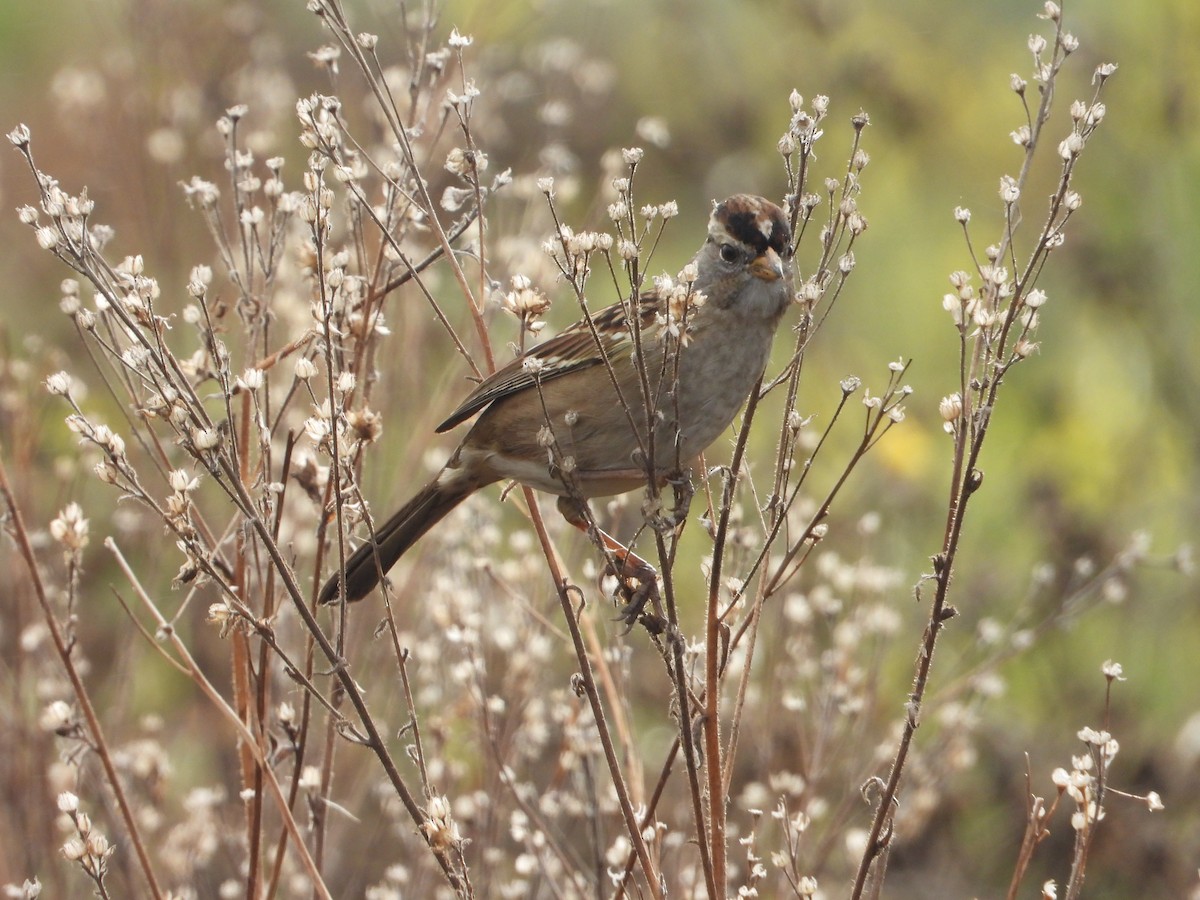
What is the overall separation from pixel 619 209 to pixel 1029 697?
430 cm

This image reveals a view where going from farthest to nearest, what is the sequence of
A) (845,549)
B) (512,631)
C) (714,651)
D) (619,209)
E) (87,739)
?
(845,549) → (512,631) → (87,739) → (714,651) → (619,209)

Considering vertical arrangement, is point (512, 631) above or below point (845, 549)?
below

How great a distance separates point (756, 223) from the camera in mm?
3182

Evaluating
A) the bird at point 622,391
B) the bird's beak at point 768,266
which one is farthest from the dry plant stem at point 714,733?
the bird's beak at point 768,266

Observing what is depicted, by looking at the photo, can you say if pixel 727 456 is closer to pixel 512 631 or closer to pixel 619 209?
pixel 512 631

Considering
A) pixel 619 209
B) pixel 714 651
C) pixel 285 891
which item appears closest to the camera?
pixel 619 209

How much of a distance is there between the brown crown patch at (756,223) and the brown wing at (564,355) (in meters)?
0.25

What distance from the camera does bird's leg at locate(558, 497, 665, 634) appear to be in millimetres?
2467

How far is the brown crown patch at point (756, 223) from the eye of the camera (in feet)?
10.4

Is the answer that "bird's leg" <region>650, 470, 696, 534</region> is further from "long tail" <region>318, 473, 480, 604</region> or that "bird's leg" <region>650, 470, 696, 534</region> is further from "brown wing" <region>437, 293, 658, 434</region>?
"long tail" <region>318, 473, 480, 604</region>

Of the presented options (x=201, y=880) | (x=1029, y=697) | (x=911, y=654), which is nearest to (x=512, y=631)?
(x=201, y=880)

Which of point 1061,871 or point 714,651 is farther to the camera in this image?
point 1061,871

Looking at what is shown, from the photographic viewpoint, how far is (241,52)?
252 inches

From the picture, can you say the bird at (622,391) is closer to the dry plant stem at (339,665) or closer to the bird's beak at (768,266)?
the bird's beak at (768,266)
